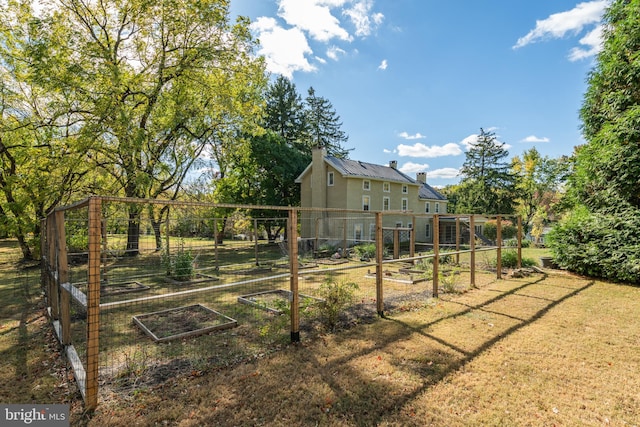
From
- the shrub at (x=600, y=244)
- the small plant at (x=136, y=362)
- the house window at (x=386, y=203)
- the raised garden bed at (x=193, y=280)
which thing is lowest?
the raised garden bed at (x=193, y=280)

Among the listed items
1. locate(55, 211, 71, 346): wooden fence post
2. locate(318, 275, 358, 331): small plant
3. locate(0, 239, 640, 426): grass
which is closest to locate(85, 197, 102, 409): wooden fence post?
locate(0, 239, 640, 426): grass

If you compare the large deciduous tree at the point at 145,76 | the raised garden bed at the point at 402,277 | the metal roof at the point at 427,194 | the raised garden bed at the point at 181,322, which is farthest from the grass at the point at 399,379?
the metal roof at the point at 427,194

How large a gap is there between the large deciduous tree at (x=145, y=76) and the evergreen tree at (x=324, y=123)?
72.0 feet

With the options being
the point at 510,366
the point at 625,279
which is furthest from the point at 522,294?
the point at 510,366

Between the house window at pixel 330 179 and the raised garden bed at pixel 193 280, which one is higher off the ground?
the house window at pixel 330 179

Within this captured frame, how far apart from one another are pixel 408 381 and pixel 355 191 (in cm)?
1921

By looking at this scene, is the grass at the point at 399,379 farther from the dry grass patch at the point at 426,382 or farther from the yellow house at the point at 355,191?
the yellow house at the point at 355,191

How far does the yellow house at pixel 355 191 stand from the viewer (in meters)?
21.2

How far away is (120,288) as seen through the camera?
8.35 m

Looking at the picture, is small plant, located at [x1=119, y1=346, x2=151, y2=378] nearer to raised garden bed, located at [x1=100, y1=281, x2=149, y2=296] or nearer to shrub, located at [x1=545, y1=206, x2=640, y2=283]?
raised garden bed, located at [x1=100, y1=281, x2=149, y2=296]

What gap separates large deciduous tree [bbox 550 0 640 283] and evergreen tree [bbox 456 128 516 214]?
23.6 meters

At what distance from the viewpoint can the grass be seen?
9.00ft

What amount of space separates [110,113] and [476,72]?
584 inches

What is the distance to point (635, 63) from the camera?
912cm
